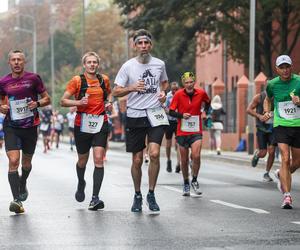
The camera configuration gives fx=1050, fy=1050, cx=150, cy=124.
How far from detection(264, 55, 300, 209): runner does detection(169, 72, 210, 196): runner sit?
2.07 metres

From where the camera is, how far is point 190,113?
15133 millimetres

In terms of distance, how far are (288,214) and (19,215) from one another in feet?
9.98

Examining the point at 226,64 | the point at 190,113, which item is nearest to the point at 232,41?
the point at 226,64

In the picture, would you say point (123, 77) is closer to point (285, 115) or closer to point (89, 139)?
point (89, 139)

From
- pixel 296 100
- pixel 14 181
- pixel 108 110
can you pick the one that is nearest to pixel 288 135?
pixel 296 100

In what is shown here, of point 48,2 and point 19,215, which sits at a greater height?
point 48,2

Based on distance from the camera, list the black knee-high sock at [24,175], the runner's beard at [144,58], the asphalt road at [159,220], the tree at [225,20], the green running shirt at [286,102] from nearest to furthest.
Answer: the asphalt road at [159,220] → the runner's beard at [144,58] → the black knee-high sock at [24,175] → the green running shirt at [286,102] → the tree at [225,20]

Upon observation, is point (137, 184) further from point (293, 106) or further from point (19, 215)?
point (293, 106)

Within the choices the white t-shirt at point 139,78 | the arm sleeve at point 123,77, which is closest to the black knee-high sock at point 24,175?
the white t-shirt at point 139,78

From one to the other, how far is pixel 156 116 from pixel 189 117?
113 inches

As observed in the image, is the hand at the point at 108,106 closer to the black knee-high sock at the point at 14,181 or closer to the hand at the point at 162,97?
the hand at the point at 162,97

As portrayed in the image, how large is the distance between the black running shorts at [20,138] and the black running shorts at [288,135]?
300 centimetres

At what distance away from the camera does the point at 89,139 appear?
12.5 meters

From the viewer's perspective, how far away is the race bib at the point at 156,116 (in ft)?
39.6
